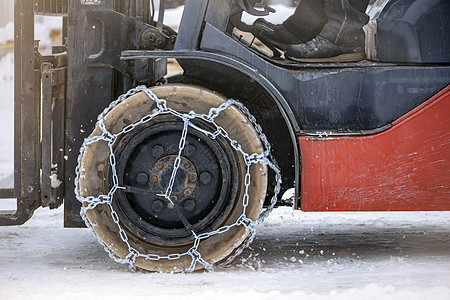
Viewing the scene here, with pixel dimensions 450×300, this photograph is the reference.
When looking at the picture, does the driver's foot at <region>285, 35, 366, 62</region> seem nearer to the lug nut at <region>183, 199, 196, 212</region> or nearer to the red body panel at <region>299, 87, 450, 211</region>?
the red body panel at <region>299, 87, 450, 211</region>

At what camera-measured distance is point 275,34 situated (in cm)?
480

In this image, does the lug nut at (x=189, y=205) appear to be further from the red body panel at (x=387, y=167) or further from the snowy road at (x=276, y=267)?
the red body panel at (x=387, y=167)

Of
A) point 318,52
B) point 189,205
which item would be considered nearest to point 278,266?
point 189,205

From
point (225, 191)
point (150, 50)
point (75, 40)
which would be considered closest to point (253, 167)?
point (225, 191)

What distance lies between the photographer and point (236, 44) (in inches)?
163

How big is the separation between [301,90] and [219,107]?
0.46 meters

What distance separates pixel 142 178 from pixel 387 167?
130 centimetres

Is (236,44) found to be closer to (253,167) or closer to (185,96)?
→ (185,96)

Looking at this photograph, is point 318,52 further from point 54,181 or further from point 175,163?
point 54,181

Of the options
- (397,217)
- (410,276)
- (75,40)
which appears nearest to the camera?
(410,276)

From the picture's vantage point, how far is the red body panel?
414cm

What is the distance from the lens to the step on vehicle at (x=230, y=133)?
162 inches

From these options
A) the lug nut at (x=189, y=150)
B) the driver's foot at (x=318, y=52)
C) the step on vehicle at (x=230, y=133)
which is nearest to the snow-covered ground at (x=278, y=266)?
the step on vehicle at (x=230, y=133)

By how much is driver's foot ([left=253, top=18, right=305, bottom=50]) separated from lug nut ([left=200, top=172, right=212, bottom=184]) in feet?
3.52
